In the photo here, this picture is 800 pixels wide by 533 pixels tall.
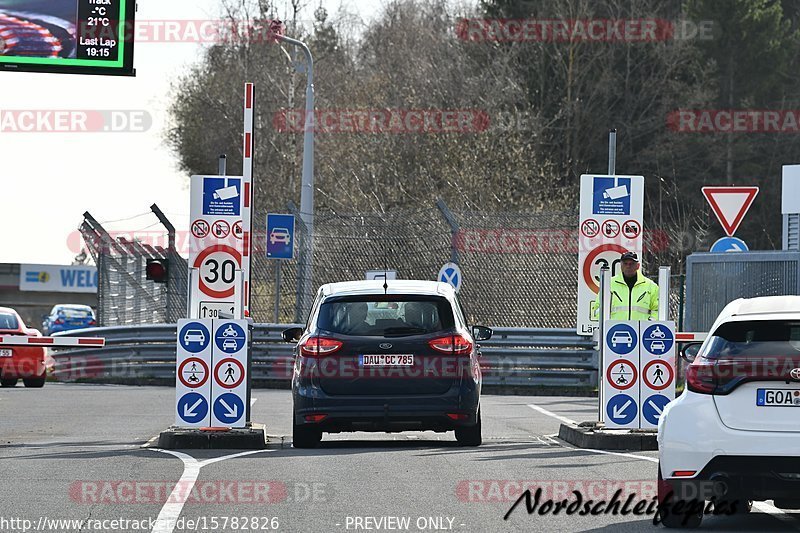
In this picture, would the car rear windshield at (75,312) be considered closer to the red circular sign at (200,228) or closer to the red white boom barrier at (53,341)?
the red circular sign at (200,228)

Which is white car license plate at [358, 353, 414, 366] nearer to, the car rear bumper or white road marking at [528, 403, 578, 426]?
the car rear bumper

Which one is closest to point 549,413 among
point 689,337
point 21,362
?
point 689,337

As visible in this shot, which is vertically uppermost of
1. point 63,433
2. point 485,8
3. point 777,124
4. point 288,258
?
point 485,8

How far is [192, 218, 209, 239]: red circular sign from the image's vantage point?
19741 mm

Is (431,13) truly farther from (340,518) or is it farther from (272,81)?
(340,518)

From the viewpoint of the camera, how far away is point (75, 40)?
21609 millimetres

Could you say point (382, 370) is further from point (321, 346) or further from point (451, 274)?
point (451, 274)

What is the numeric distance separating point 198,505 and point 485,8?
155ft

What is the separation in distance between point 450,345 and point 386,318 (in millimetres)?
711

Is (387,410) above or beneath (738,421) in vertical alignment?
beneath

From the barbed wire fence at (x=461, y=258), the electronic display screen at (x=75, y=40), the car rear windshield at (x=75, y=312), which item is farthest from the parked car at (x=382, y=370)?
the car rear windshield at (x=75, y=312)

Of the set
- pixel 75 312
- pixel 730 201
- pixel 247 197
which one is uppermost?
pixel 730 201

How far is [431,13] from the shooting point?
210 ft

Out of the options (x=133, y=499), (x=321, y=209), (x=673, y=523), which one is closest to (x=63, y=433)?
(x=133, y=499)
